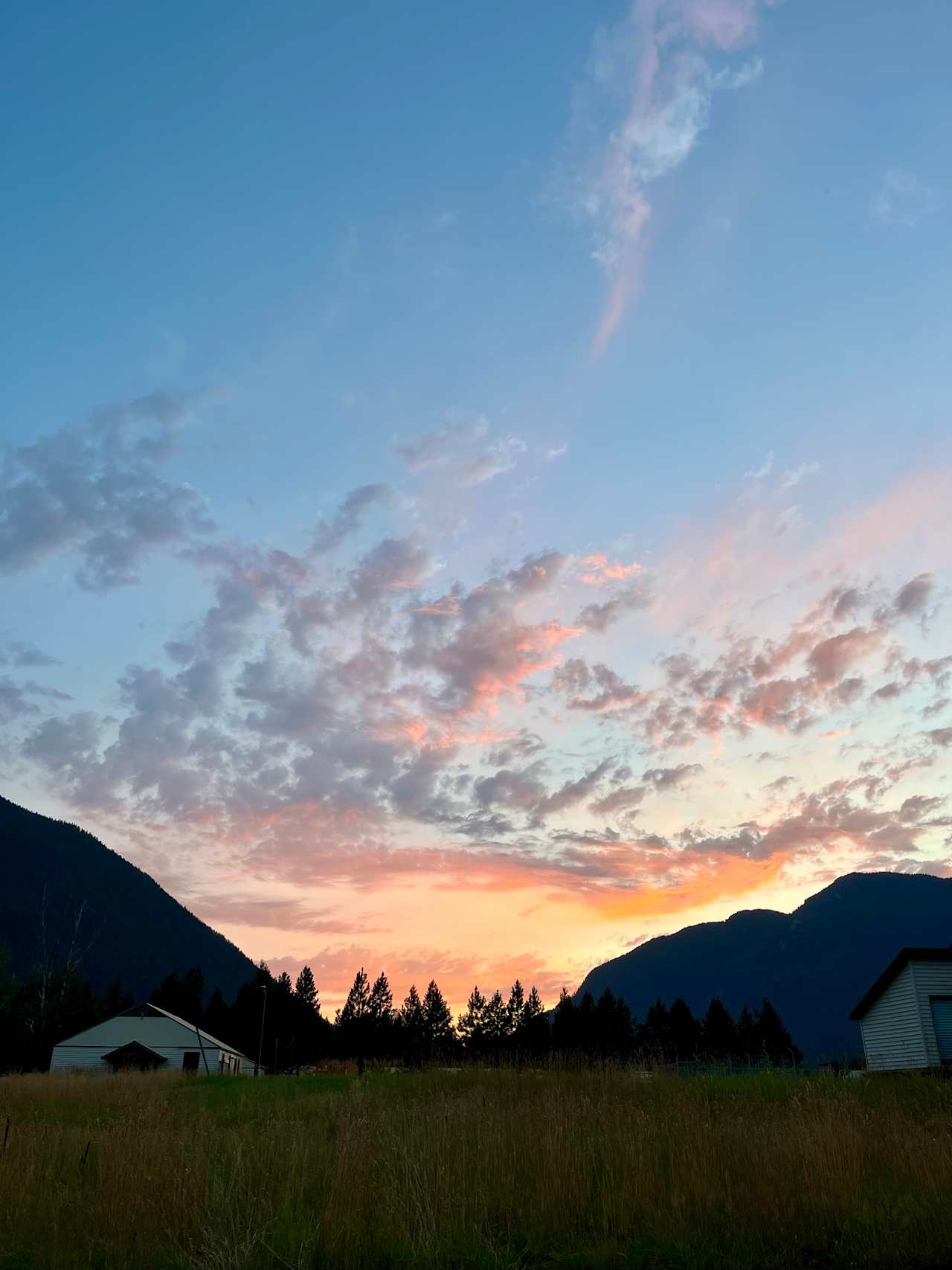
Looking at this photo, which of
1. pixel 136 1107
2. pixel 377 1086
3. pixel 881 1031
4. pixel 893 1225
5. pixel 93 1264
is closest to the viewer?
pixel 93 1264

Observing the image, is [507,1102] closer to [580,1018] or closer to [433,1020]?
[580,1018]

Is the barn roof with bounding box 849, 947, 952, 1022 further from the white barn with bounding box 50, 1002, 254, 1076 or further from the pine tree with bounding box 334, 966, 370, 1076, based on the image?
the pine tree with bounding box 334, 966, 370, 1076

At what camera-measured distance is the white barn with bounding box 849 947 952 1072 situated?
2986 cm

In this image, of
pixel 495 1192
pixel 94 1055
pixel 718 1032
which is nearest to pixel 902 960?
pixel 495 1192

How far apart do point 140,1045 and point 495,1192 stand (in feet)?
201

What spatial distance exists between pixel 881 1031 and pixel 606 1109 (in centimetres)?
2823

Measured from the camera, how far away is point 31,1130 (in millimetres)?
10609

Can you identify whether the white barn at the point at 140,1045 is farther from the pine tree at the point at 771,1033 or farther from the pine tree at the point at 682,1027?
the pine tree at the point at 771,1033

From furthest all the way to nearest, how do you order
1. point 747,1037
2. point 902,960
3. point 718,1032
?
point 718,1032 → point 747,1037 → point 902,960

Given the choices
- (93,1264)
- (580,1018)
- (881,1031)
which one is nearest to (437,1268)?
(93,1264)

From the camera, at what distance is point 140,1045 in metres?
59.2

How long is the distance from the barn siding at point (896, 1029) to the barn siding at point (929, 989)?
9 cm

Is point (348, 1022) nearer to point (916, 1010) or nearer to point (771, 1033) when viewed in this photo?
point (771, 1033)

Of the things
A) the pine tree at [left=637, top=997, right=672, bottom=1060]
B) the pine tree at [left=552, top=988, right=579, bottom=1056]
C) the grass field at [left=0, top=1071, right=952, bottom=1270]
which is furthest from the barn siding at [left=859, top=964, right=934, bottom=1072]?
the pine tree at [left=552, top=988, right=579, bottom=1056]
